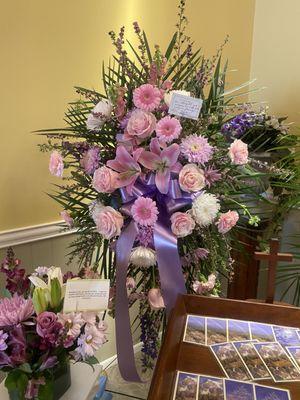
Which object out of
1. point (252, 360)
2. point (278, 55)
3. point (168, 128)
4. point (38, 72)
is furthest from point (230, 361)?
point (278, 55)

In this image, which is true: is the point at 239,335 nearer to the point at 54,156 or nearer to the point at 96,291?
the point at 96,291

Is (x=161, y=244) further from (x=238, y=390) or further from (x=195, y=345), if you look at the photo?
(x=238, y=390)

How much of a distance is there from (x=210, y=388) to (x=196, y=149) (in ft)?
1.59

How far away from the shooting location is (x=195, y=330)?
2.59 ft

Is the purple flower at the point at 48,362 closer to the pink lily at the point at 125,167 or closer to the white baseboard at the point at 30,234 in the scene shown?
the pink lily at the point at 125,167

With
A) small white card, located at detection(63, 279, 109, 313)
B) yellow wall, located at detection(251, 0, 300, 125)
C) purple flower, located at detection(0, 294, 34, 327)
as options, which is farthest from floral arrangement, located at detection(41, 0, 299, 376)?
yellow wall, located at detection(251, 0, 300, 125)

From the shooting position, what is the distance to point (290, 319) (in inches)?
31.8

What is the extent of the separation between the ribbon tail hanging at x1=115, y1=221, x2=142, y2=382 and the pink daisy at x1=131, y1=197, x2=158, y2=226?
0.05m

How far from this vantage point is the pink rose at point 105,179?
854 mm

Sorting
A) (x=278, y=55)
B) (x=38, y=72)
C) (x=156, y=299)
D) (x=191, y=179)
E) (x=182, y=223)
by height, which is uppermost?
(x=278, y=55)

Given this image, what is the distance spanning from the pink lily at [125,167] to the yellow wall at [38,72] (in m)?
0.54

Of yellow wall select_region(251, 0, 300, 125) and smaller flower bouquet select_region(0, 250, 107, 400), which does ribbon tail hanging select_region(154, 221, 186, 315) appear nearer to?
smaller flower bouquet select_region(0, 250, 107, 400)

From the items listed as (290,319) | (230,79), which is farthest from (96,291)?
(230,79)

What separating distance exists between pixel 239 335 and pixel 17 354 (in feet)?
1.45
